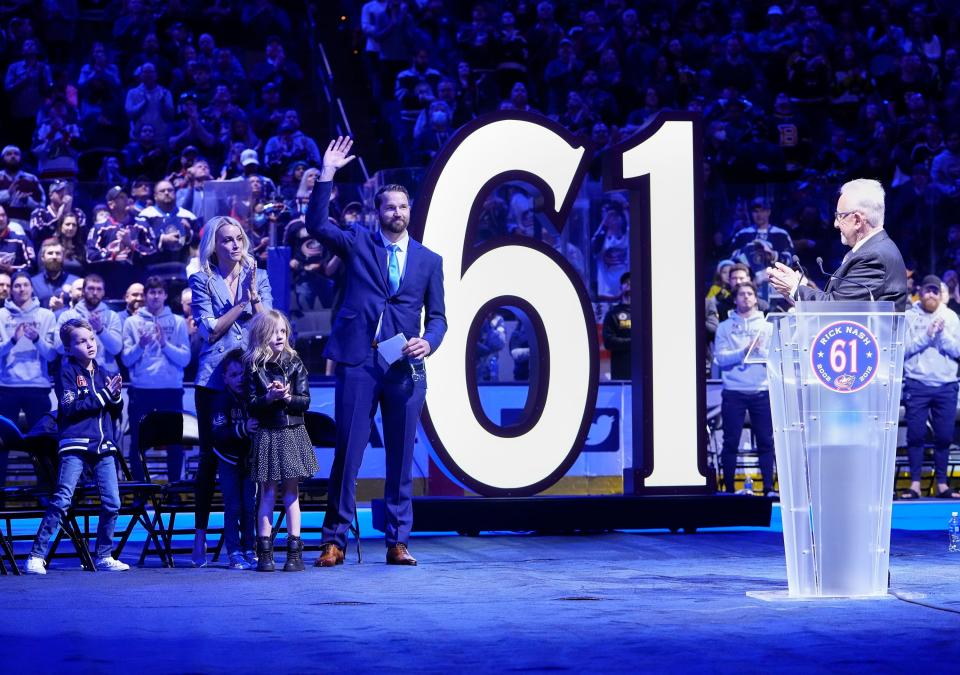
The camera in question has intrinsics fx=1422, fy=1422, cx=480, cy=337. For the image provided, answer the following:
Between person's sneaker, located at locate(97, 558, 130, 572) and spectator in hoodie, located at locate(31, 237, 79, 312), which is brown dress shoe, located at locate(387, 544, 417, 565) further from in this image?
spectator in hoodie, located at locate(31, 237, 79, 312)

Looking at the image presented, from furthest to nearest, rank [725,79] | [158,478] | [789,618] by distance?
[725,79]
[158,478]
[789,618]

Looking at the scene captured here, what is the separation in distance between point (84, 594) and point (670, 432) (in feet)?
14.4

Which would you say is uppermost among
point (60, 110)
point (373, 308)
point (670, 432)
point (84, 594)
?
point (60, 110)

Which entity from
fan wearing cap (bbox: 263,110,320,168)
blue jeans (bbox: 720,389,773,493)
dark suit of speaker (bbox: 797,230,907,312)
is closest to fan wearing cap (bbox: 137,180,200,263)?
fan wearing cap (bbox: 263,110,320,168)

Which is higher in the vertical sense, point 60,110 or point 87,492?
point 60,110

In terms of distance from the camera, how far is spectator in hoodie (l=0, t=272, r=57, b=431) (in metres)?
11.7

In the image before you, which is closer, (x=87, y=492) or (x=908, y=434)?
(x=87, y=492)

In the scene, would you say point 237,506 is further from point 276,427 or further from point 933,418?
point 933,418

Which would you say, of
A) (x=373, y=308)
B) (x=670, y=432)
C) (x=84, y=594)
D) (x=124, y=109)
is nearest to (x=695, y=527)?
(x=670, y=432)

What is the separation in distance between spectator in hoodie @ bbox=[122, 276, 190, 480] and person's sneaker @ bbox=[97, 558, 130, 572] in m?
3.65

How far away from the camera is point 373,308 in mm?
8227

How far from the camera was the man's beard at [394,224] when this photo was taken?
8.24 m

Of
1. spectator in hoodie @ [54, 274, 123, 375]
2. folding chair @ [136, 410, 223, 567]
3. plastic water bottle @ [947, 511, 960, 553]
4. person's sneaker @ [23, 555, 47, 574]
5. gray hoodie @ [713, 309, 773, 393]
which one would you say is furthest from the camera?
gray hoodie @ [713, 309, 773, 393]

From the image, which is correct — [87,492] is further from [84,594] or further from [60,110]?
[60,110]
